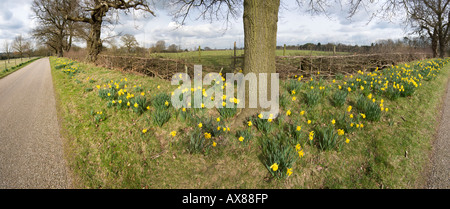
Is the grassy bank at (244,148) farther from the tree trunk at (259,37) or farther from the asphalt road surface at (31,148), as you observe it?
the tree trunk at (259,37)

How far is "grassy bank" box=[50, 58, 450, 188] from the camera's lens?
2.71 metres

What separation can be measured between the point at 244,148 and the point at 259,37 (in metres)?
2.07

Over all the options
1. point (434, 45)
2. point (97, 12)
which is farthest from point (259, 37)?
point (434, 45)

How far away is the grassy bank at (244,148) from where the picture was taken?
271 cm

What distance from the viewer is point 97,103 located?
194 inches

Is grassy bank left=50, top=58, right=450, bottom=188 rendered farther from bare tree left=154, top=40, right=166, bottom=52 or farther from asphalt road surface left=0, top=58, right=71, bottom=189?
bare tree left=154, top=40, right=166, bottom=52

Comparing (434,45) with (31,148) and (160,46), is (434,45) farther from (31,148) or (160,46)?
(31,148)

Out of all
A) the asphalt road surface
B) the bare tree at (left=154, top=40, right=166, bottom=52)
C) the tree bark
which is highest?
the tree bark

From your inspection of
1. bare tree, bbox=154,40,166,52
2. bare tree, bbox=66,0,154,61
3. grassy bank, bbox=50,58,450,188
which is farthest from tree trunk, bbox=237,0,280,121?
bare tree, bbox=66,0,154,61

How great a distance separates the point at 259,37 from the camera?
363 cm

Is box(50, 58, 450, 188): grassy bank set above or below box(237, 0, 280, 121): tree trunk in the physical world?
below

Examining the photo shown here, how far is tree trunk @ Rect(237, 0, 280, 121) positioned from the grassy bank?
780 millimetres

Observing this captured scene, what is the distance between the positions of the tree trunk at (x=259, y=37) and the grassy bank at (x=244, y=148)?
0.78 m
